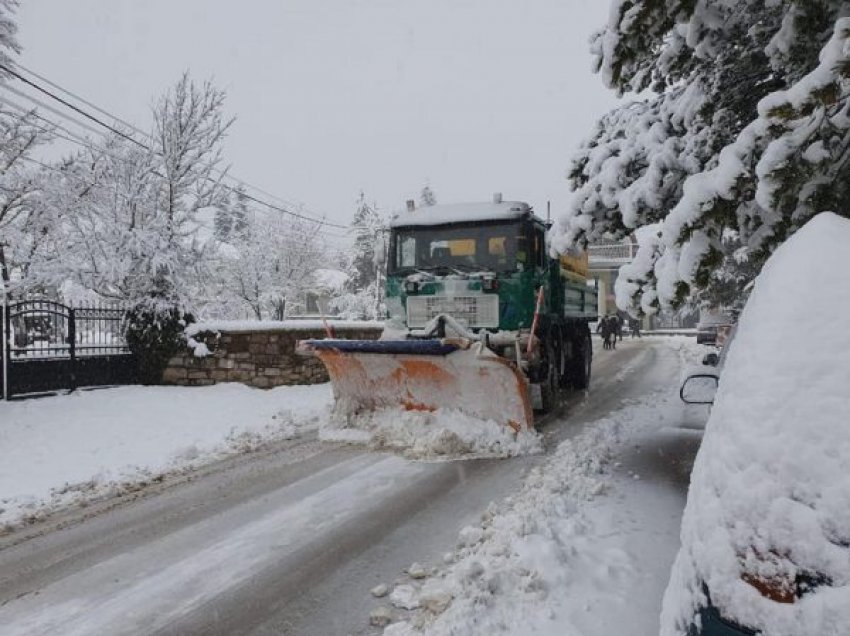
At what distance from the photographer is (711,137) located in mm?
4859

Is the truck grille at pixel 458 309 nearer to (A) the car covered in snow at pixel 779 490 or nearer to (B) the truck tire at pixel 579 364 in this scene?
(B) the truck tire at pixel 579 364

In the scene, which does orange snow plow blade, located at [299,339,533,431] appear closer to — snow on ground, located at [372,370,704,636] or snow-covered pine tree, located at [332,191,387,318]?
snow on ground, located at [372,370,704,636]

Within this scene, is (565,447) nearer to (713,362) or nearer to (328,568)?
(713,362)

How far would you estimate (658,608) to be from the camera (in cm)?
301

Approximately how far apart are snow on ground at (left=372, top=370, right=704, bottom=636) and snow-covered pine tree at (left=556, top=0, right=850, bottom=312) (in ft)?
5.12

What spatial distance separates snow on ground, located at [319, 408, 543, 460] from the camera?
6.29 metres

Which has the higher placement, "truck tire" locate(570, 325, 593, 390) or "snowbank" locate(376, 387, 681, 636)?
"truck tire" locate(570, 325, 593, 390)

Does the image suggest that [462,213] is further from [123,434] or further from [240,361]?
[240,361]

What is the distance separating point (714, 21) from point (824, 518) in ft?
13.3

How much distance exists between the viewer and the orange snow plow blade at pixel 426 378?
6445 millimetres

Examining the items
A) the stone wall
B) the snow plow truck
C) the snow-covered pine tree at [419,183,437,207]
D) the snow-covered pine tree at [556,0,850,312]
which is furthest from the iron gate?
the snow-covered pine tree at [419,183,437,207]

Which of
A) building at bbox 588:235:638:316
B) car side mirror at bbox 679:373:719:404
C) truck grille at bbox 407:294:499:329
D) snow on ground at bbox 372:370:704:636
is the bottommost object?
snow on ground at bbox 372:370:704:636

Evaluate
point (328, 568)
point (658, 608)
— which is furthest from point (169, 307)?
point (658, 608)

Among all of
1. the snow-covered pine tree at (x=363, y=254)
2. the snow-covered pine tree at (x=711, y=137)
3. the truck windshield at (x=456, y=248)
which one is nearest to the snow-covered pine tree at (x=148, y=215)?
the truck windshield at (x=456, y=248)
